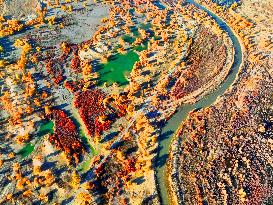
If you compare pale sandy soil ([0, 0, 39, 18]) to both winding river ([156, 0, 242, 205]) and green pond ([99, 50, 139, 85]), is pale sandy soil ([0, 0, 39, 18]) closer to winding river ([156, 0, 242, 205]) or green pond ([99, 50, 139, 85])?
green pond ([99, 50, 139, 85])

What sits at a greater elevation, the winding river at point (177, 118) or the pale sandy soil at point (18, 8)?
the pale sandy soil at point (18, 8)

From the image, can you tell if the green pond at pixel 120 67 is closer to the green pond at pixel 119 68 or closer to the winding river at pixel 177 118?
the green pond at pixel 119 68

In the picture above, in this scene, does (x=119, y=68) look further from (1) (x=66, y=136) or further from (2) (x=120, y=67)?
(1) (x=66, y=136)

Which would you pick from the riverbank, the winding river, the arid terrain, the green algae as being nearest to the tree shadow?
the arid terrain

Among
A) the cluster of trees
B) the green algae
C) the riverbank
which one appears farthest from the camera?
the green algae

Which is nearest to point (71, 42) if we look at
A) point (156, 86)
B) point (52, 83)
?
point (52, 83)

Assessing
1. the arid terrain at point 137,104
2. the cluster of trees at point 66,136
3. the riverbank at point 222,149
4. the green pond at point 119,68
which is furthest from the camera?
the green pond at point 119,68

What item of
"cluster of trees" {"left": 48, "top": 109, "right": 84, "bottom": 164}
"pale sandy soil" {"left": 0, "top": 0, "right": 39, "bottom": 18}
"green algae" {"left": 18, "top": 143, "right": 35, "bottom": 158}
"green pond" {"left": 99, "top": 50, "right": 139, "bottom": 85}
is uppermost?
"pale sandy soil" {"left": 0, "top": 0, "right": 39, "bottom": 18}

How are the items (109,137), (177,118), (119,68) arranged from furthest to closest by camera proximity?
(119,68) < (177,118) < (109,137)

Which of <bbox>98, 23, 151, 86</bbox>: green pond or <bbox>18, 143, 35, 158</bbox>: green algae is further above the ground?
<bbox>98, 23, 151, 86</bbox>: green pond

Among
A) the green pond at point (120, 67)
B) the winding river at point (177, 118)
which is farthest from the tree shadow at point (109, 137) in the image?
the green pond at point (120, 67)

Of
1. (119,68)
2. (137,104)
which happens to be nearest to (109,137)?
(137,104)
